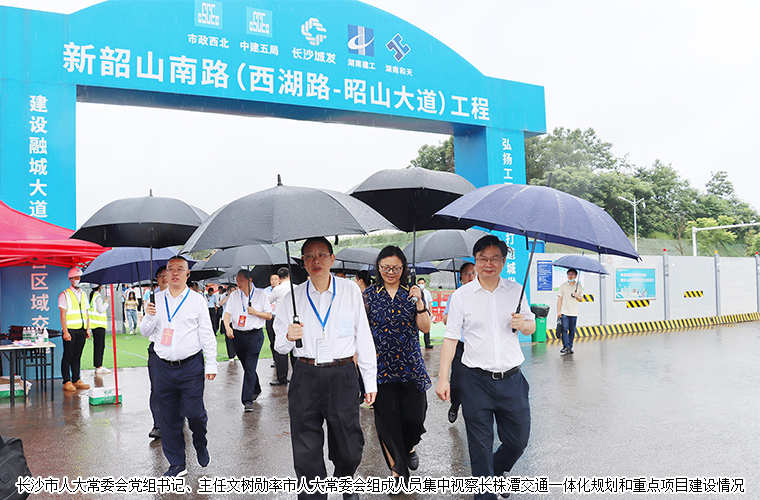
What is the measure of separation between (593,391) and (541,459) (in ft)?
10.8

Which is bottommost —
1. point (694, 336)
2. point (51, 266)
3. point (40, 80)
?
point (694, 336)

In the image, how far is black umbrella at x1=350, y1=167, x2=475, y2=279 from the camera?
4711mm

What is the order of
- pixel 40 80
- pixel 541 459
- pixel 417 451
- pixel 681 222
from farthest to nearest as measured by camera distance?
pixel 681 222, pixel 40 80, pixel 417 451, pixel 541 459

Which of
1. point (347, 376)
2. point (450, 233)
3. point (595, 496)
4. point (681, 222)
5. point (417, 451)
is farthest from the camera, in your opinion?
point (681, 222)

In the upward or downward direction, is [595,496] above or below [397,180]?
below

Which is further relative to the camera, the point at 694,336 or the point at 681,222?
the point at 681,222

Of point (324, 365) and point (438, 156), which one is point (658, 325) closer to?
point (324, 365)

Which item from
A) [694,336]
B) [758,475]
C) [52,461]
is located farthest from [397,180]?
[694,336]

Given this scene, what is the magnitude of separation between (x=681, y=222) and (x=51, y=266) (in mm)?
49323

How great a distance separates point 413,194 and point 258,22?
27.2ft

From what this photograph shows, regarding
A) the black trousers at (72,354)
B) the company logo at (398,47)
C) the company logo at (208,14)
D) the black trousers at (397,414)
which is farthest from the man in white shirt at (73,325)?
the company logo at (398,47)

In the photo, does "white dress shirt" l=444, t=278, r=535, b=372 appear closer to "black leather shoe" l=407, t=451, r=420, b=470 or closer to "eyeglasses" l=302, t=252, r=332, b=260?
"eyeglasses" l=302, t=252, r=332, b=260

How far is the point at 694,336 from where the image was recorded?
15102mm

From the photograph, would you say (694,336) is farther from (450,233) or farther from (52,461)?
(52,461)
